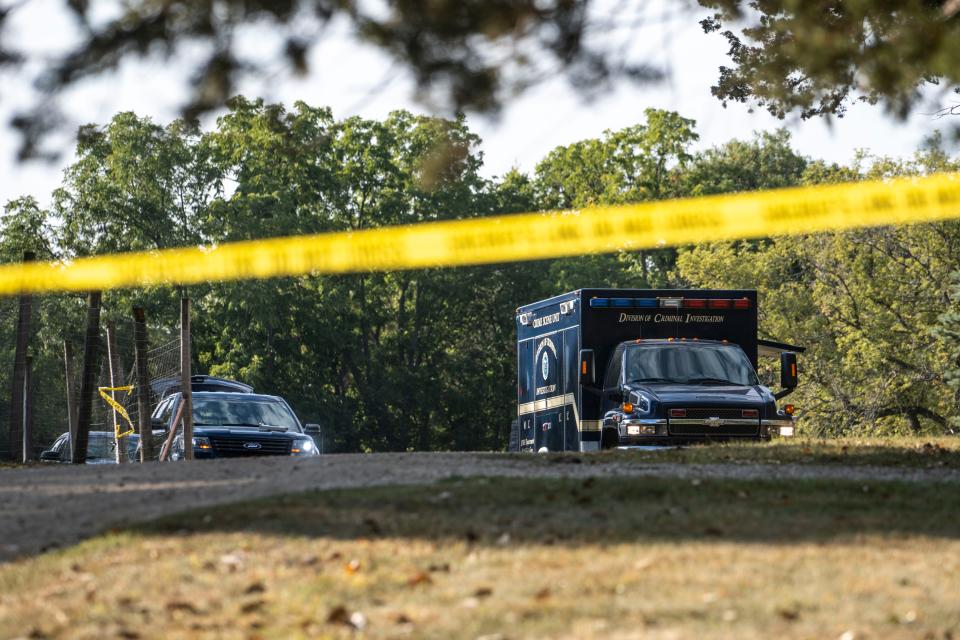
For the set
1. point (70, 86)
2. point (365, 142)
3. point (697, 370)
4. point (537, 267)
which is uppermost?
point (365, 142)

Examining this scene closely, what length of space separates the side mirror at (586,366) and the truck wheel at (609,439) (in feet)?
2.49

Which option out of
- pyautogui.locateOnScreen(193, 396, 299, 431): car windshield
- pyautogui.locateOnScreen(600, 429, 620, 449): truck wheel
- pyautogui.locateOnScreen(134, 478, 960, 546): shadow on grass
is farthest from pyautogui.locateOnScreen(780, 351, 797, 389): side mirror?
pyautogui.locateOnScreen(134, 478, 960, 546): shadow on grass

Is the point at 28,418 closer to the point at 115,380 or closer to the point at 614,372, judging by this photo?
the point at 115,380

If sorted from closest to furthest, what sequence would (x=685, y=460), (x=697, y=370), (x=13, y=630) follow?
1. (x=13, y=630)
2. (x=685, y=460)
3. (x=697, y=370)

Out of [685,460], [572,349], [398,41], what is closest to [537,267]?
[572,349]

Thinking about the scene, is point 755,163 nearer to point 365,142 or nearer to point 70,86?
point 365,142

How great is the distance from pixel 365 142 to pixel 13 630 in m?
54.0

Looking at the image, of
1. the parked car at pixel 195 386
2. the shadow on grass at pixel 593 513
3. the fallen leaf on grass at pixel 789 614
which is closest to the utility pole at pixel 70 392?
the parked car at pixel 195 386

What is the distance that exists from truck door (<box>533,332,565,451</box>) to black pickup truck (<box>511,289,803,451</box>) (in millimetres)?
15

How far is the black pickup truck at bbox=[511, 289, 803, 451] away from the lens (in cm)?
2102

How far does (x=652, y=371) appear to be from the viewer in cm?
2183

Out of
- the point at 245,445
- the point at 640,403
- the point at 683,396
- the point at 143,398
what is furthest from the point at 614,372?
the point at 143,398

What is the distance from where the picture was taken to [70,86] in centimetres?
1159

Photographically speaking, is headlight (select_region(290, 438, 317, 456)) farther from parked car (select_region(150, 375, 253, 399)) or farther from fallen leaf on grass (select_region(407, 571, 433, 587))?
fallen leaf on grass (select_region(407, 571, 433, 587))
